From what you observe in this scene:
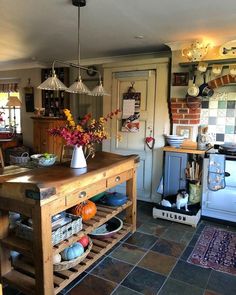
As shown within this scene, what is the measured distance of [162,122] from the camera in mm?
3826

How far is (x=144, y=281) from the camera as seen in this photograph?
215 cm

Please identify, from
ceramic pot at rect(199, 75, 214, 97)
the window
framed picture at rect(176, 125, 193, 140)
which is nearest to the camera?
ceramic pot at rect(199, 75, 214, 97)

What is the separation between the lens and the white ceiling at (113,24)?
2371mm

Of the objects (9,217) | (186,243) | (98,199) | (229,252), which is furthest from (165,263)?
(9,217)

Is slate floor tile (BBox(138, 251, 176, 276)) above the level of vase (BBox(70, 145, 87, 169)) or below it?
below

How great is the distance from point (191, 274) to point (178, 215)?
1.02m

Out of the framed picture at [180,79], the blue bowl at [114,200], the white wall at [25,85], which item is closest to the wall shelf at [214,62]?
the framed picture at [180,79]

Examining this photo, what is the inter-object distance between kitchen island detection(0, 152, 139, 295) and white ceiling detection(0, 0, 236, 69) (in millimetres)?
1479

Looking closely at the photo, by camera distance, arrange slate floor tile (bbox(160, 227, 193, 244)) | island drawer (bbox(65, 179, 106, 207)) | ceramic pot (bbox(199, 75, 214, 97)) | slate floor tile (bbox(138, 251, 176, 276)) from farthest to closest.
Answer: ceramic pot (bbox(199, 75, 214, 97)) → slate floor tile (bbox(160, 227, 193, 244)) → slate floor tile (bbox(138, 251, 176, 276)) → island drawer (bbox(65, 179, 106, 207))

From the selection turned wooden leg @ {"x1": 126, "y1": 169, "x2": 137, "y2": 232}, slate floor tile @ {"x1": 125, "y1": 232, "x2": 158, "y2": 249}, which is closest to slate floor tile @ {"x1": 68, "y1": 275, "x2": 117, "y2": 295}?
slate floor tile @ {"x1": 125, "y1": 232, "x2": 158, "y2": 249}

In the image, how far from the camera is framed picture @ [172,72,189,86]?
11.7 feet

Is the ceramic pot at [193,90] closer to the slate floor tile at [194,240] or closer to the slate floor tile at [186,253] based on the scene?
the slate floor tile at [194,240]

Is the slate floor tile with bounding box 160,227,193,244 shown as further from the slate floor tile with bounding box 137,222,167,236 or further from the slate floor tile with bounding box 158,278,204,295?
the slate floor tile with bounding box 158,278,204,295

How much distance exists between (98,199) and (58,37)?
2201 mm
